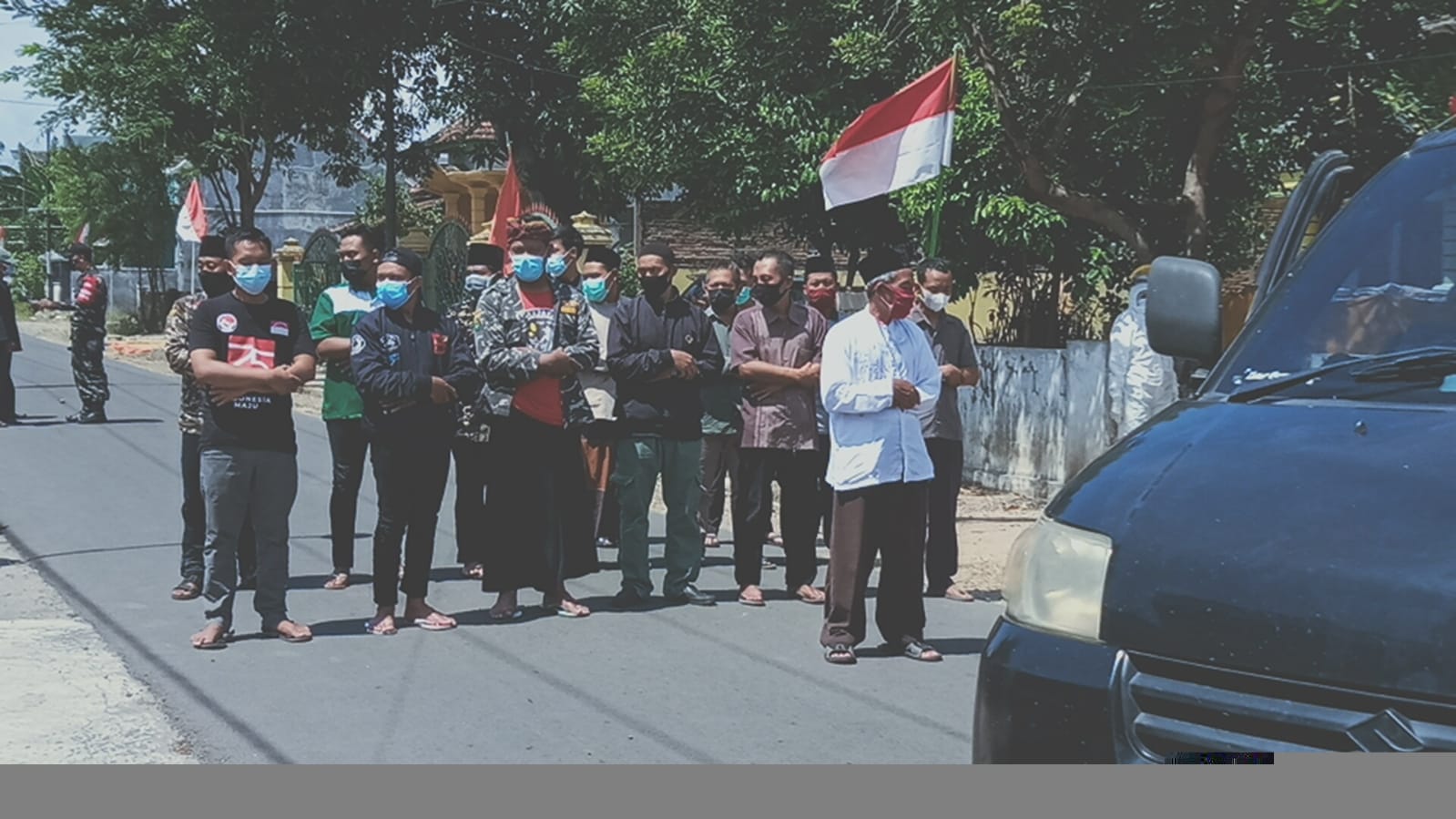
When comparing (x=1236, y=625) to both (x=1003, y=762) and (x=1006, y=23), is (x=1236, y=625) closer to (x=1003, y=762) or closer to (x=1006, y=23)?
(x=1003, y=762)

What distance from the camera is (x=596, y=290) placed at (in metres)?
9.92

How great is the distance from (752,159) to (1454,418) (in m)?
14.9

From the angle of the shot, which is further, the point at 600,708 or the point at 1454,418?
the point at 600,708

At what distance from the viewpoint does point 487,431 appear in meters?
9.21

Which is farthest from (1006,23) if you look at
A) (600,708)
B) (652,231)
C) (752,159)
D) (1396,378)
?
(652,231)

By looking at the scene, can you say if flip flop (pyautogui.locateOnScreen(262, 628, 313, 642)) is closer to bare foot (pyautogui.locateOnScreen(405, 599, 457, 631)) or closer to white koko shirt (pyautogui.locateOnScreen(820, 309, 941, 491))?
bare foot (pyautogui.locateOnScreen(405, 599, 457, 631))

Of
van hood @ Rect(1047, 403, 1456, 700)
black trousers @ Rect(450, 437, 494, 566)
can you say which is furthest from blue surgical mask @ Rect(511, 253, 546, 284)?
van hood @ Rect(1047, 403, 1456, 700)

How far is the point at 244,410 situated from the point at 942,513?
13.0 feet

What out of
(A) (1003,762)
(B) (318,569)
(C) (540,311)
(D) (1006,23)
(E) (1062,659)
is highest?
(D) (1006,23)

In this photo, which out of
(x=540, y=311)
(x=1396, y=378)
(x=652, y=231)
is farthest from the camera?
(x=652, y=231)

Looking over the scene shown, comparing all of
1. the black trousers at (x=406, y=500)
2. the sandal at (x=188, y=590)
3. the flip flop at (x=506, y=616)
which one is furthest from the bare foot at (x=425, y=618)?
the sandal at (x=188, y=590)

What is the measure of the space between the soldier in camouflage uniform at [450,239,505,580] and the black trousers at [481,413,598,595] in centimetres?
14

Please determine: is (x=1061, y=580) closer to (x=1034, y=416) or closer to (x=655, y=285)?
(x=655, y=285)

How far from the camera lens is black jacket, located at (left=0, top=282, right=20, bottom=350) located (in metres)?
18.4
